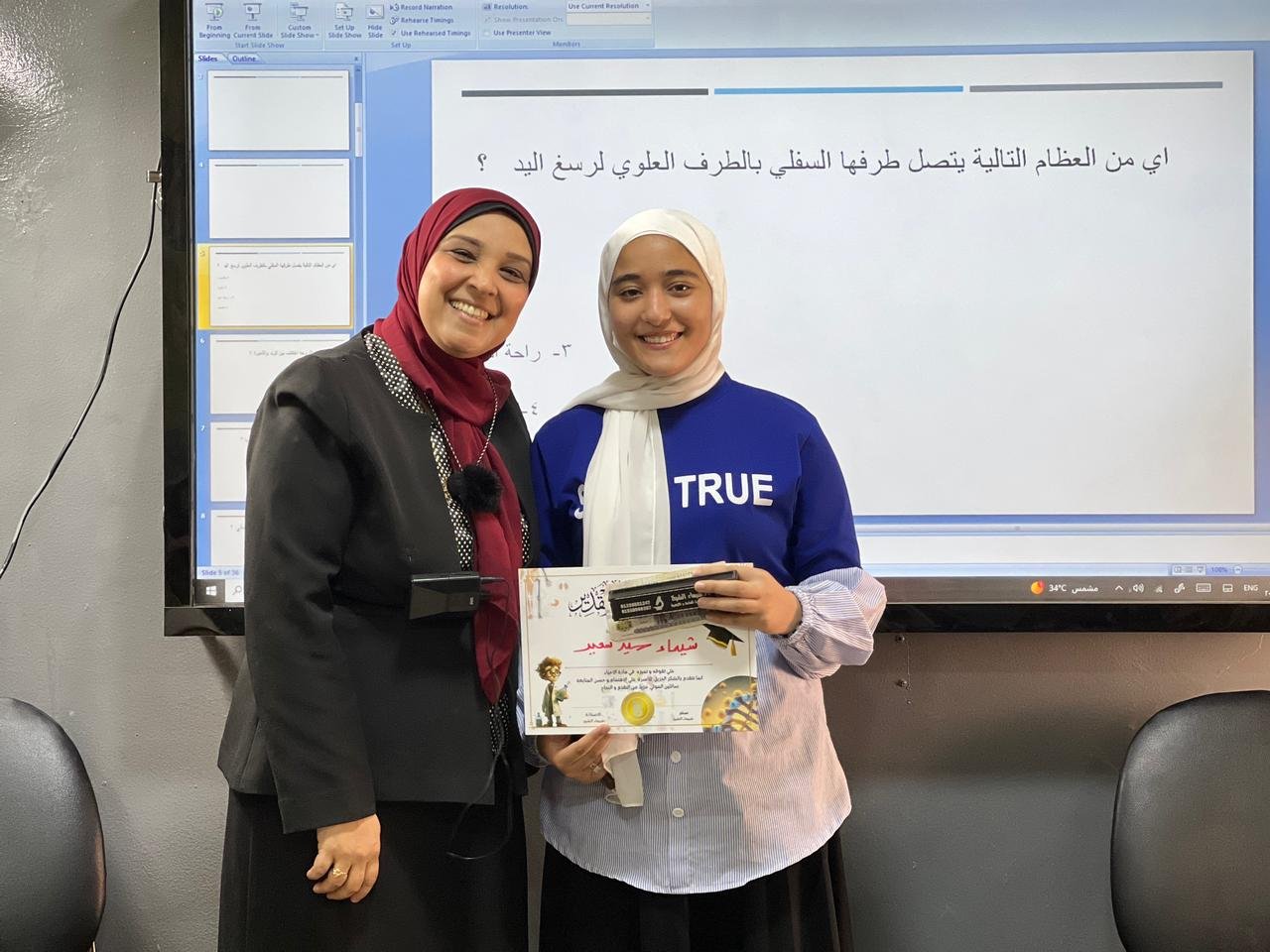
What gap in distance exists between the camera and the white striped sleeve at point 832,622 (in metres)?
1.11

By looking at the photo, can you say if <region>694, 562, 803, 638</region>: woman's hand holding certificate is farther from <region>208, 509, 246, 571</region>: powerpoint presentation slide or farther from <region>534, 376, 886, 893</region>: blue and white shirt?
<region>208, 509, 246, 571</region>: powerpoint presentation slide

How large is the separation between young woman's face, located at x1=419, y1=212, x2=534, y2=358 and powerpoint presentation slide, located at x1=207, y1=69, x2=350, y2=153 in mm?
641

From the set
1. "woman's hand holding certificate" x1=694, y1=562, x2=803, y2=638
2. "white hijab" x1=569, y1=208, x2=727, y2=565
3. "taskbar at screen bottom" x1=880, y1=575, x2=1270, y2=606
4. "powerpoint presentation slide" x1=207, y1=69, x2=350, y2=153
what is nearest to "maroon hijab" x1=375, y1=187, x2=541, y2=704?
"white hijab" x1=569, y1=208, x2=727, y2=565

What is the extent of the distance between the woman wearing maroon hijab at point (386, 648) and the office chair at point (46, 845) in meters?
0.45

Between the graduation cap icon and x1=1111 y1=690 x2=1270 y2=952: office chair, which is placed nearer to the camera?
the graduation cap icon

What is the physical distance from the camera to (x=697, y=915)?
1152 mm

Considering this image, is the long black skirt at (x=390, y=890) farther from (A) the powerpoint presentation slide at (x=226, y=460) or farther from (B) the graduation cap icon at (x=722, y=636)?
(A) the powerpoint presentation slide at (x=226, y=460)

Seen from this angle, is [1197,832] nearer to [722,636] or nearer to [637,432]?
[722,636]

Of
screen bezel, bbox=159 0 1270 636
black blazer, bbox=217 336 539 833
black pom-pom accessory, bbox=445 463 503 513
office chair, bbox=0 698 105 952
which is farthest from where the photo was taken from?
screen bezel, bbox=159 0 1270 636

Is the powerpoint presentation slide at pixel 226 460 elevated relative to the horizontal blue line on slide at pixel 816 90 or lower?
lower

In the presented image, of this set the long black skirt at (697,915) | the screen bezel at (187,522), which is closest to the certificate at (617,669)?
the long black skirt at (697,915)

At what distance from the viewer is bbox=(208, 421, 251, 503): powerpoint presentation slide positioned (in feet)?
5.26

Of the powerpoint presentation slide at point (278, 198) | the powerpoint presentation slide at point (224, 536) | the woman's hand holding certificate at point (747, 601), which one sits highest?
the powerpoint presentation slide at point (278, 198)

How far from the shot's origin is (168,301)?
5.19 feet
